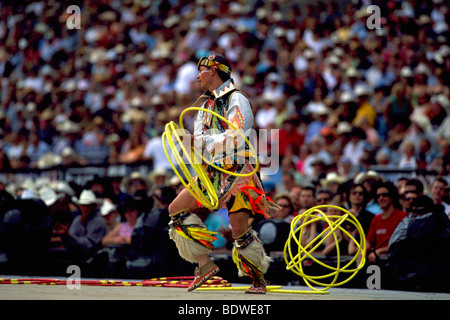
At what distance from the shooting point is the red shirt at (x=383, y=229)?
361 inches

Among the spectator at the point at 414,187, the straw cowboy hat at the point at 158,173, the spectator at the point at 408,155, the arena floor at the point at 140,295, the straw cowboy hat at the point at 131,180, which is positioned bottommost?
the arena floor at the point at 140,295

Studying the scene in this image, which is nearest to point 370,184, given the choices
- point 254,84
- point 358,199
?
point 358,199

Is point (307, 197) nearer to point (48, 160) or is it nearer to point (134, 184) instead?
point (134, 184)

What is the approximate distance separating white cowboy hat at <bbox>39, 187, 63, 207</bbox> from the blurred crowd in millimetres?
141

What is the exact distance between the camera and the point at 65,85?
2212cm

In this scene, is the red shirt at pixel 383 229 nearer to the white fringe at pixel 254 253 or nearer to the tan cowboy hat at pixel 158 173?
the white fringe at pixel 254 253

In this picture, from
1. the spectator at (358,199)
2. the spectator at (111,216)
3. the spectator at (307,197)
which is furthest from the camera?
the spectator at (111,216)

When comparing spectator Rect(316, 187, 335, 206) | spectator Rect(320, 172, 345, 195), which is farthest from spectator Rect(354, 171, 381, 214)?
spectator Rect(316, 187, 335, 206)

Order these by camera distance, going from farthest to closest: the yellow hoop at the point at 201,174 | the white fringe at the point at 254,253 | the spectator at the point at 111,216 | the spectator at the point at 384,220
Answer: the spectator at the point at 111,216, the spectator at the point at 384,220, the white fringe at the point at 254,253, the yellow hoop at the point at 201,174

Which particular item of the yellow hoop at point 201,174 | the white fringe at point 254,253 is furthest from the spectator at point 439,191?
the yellow hoop at point 201,174

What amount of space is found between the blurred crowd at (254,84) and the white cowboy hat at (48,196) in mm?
141

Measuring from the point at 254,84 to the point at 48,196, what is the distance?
583cm
